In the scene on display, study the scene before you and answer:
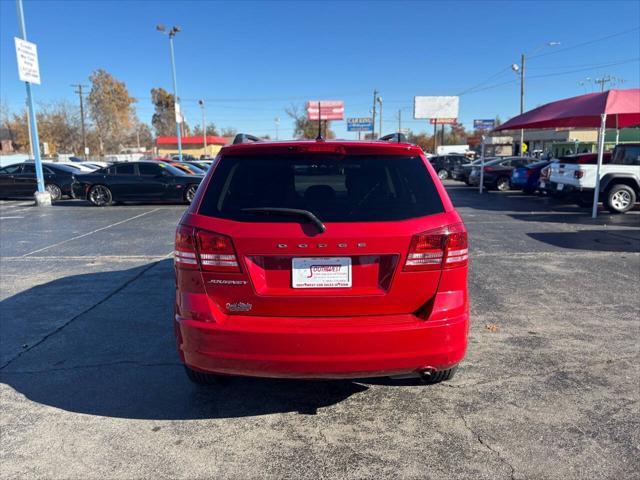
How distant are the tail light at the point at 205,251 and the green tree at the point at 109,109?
75.5 metres

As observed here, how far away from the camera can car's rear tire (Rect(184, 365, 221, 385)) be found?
3.24 metres

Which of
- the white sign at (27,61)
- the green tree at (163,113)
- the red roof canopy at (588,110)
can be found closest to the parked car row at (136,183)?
the white sign at (27,61)

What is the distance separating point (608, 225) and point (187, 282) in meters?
11.1

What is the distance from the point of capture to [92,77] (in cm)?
7888

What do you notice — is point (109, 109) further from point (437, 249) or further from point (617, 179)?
point (437, 249)

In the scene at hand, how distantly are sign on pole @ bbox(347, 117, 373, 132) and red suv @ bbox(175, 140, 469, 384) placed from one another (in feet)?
221

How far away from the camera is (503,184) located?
21000 millimetres

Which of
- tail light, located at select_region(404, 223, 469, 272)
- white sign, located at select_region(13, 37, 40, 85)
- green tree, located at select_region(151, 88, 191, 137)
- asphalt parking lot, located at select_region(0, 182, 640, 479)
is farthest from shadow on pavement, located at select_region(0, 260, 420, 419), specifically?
green tree, located at select_region(151, 88, 191, 137)

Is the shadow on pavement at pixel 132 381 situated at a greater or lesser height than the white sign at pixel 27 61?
lesser

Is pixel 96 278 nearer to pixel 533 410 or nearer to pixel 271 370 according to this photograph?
pixel 271 370

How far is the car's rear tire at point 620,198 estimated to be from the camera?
1280cm

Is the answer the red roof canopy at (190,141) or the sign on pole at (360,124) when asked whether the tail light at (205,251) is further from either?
the red roof canopy at (190,141)

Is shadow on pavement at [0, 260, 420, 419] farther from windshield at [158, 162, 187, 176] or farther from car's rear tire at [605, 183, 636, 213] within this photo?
car's rear tire at [605, 183, 636, 213]

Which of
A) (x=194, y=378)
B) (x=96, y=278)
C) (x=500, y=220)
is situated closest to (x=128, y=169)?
(x=96, y=278)
